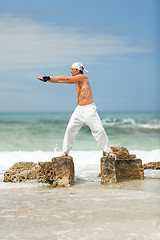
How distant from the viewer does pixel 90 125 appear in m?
6.09

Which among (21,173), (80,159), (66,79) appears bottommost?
(21,173)

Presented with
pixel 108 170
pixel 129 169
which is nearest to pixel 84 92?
pixel 108 170

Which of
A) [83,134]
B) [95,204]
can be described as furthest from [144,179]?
[83,134]

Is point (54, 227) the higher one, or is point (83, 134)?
point (83, 134)

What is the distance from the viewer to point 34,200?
4883 mm

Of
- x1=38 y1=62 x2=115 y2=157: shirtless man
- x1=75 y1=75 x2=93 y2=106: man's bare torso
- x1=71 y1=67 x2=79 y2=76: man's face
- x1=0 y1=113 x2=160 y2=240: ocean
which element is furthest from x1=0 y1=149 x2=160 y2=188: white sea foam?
x1=71 y1=67 x2=79 y2=76: man's face

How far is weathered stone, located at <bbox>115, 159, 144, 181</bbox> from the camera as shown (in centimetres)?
650

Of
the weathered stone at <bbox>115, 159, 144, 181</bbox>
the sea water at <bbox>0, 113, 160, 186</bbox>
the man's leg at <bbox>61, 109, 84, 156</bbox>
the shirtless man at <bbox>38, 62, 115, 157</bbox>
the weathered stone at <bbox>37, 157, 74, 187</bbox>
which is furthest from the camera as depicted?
the sea water at <bbox>0, 113, 160, 186</bbox>

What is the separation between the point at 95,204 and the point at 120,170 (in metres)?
2.07

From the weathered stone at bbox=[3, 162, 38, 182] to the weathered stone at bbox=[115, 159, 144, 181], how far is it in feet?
4.81

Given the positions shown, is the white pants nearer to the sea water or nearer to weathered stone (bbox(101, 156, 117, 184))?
weathered stone (bbox(101, 156, 117, 184))

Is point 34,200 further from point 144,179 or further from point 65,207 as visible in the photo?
point 144,179

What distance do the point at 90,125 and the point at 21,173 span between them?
156cm

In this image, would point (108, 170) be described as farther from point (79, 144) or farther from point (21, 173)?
point (79, 144)
